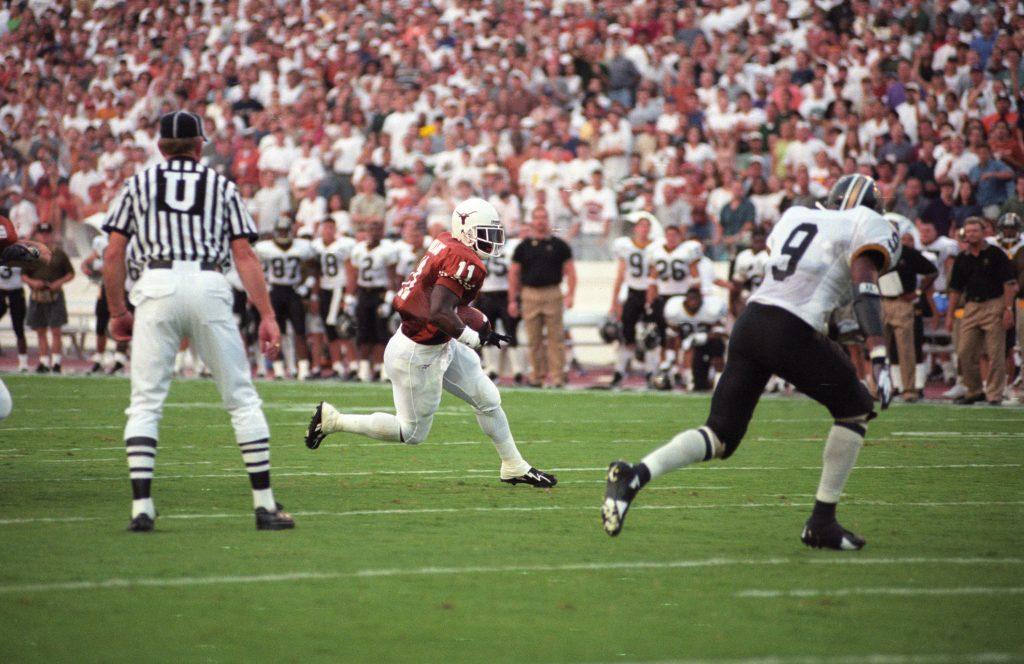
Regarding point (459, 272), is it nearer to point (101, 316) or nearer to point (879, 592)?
point (879, 592)

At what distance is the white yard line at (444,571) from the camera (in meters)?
5.42

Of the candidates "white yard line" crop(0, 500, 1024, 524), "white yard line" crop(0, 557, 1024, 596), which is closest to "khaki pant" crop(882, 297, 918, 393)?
"white yard line" crop(0, 500, 1024, 524)

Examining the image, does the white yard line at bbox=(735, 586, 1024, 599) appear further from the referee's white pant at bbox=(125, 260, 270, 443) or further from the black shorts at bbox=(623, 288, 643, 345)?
the black shorts at bbox=(623, 288, 643, 345)

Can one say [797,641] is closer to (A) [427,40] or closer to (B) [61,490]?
(B) [61,490]

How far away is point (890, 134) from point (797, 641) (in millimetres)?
13509

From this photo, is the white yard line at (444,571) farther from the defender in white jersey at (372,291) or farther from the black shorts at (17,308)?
the black shorts at (17,308)

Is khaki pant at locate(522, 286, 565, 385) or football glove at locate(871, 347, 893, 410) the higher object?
football glove at locate(871, 347, 893, 410)

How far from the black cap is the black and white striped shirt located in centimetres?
13

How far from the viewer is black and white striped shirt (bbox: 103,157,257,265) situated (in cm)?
649

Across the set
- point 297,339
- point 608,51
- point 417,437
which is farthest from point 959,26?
point 417,437

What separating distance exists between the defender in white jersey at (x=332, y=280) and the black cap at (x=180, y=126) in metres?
11.9

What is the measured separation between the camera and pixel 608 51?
2158 centimetres

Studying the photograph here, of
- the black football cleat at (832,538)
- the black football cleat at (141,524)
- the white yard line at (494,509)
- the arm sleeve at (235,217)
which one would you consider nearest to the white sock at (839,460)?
the black football cleat at (832,538)

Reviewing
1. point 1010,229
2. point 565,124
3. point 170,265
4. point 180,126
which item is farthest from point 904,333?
point 170,265
